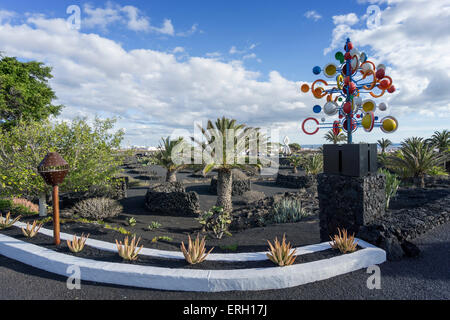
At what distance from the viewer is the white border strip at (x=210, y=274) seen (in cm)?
392

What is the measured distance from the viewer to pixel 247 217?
1164 centimetres

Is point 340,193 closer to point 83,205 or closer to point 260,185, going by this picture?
point 83,205

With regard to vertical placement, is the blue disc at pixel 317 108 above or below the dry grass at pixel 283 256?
above

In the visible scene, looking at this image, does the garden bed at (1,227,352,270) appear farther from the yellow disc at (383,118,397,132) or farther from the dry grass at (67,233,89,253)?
the yellow disc at (383,118,397,132)

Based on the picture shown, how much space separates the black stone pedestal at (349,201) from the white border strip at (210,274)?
1.40 meters

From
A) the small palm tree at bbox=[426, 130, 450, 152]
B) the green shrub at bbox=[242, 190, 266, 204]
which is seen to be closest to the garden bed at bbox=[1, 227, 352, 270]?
the green shrub at bbox=[242, 190, 266, 204]

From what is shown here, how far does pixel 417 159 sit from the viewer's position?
14.0m

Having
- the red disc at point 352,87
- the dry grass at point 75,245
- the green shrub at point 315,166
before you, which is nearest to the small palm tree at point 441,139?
the green shrub at point 315,166

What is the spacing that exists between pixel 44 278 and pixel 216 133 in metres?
9.18

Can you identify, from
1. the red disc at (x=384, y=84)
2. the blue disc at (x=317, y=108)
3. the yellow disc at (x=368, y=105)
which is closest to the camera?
the yellow disc at (x=368, y=105)

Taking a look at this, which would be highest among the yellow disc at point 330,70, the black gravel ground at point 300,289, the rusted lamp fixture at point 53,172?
the yellow disc at point 330,70

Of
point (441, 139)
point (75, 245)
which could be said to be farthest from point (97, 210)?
point (441, 139)

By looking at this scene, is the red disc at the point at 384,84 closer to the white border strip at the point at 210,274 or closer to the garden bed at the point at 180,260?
the garden bed at the point at 180,260
